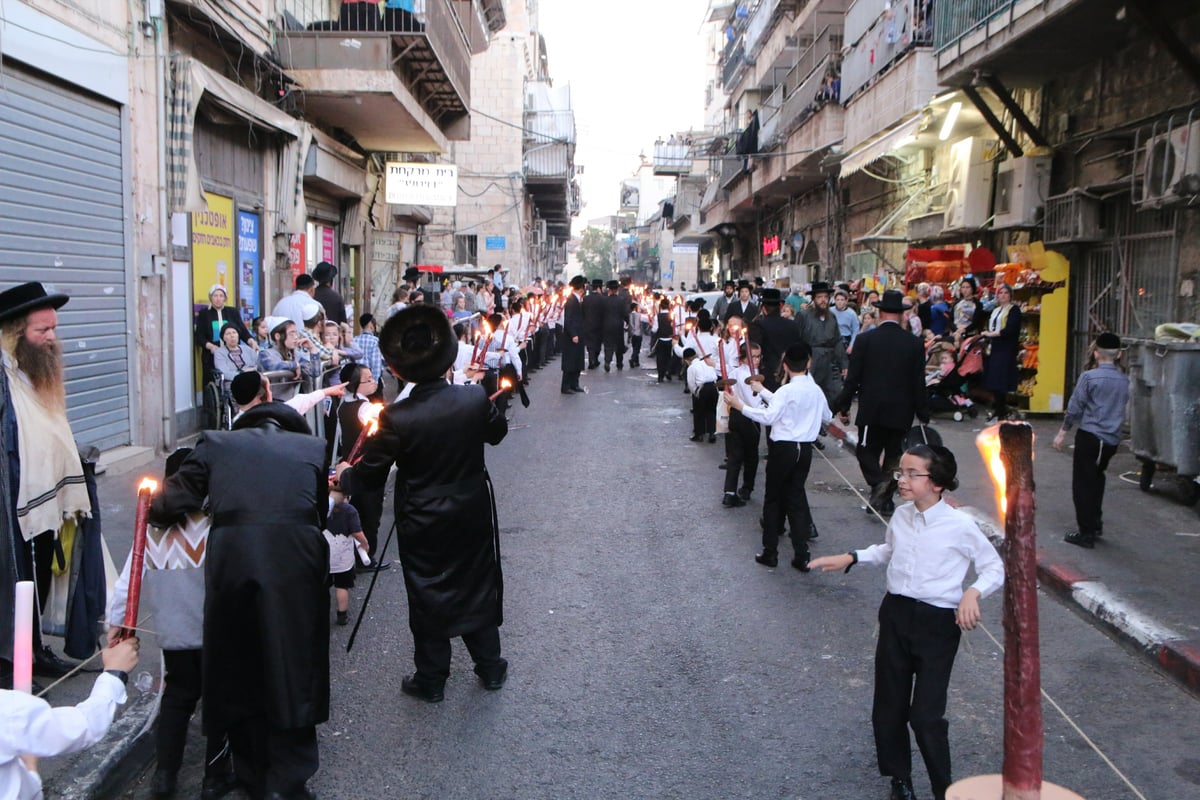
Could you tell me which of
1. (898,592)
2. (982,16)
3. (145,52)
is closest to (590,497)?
(898,592)

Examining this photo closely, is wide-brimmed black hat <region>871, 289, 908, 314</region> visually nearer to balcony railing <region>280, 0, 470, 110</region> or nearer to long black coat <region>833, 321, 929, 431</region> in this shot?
long black coat <region>833, 321, 929, 431</region>

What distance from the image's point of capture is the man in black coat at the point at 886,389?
843 cm

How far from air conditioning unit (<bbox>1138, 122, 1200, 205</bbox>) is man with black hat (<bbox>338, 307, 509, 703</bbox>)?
826cm

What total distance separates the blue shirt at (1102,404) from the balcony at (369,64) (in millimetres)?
11272

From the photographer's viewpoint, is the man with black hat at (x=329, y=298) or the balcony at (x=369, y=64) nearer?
the man with black hat at (x=329, y=298)

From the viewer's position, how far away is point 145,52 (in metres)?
10.5

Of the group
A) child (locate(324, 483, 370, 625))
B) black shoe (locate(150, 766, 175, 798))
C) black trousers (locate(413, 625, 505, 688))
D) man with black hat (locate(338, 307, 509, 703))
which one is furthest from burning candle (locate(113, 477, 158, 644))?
child (locate(324, 483, 370, 625))

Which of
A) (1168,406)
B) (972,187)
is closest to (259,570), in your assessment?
(1168,406)

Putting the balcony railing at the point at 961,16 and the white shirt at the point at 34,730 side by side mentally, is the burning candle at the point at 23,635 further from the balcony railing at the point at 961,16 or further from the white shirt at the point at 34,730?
the balcony railing at the point at 961,16

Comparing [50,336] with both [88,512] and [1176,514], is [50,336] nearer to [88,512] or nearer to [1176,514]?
[88,512]

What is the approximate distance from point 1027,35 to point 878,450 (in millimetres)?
5938

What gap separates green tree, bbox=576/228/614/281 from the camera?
128375 millimetres

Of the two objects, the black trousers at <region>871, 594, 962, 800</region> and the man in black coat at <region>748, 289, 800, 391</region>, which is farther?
the man in black coat at <region>748, 289, 800, 391</region>

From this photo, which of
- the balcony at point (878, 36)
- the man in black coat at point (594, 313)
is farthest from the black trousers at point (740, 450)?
the man in black coat at point (594, 313)
